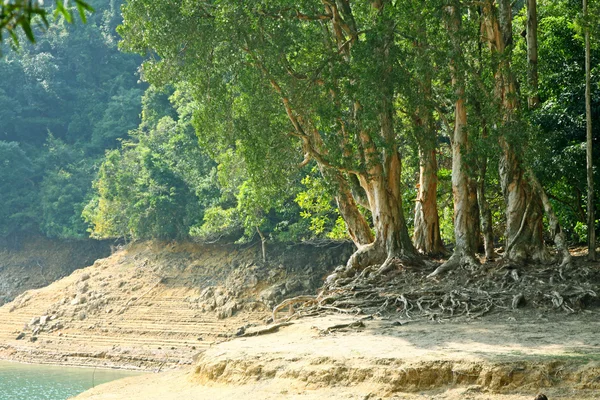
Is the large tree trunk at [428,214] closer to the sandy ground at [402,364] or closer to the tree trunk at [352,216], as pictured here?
the tree trunk at [352,216]

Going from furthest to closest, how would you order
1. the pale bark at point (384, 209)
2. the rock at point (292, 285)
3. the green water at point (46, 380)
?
1. the rock at point (292, 285)
2. the green water at point (46, 380)
3. the pale bark at point (384, 209)

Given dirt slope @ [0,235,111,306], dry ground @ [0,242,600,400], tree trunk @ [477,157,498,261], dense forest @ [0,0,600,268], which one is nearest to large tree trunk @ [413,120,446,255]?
dense forest @ [0,0,600,268]

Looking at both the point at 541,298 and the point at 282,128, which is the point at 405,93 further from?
the point at 541,298

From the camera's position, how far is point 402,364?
10.3m

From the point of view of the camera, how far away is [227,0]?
57.2 feet

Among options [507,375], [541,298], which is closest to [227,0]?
[541,298]

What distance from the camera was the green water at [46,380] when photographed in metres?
23.4

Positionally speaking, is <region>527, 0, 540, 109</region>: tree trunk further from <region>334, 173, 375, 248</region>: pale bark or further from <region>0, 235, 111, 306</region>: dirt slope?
<region>0, 235, 111, 306</region>: dirt slope

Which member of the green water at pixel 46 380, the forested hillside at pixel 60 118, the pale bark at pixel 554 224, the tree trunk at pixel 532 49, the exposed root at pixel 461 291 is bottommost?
the green water at pixel 46 380

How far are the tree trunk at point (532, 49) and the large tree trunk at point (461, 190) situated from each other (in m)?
1.39

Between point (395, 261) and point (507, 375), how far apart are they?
9365mm

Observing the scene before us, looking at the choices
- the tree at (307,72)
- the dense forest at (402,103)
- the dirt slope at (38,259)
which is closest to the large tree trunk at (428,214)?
the dense forest at (402,103)

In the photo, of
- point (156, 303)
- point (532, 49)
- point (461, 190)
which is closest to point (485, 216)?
point (461, 190)

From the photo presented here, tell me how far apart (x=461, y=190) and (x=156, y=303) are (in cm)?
2018
